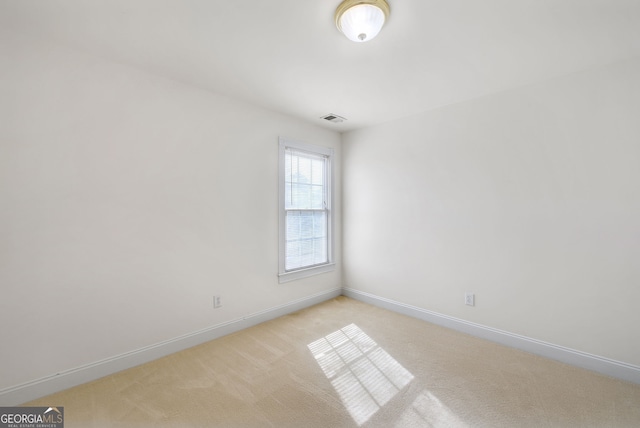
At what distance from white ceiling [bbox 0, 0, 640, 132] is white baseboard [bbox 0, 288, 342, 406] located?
243cm

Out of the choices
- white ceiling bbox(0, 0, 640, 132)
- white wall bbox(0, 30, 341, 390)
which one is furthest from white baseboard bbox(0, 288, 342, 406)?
white ceiling bbox(0, 0, 640, 132)

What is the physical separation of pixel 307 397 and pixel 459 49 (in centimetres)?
278

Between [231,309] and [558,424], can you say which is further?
[231,309]

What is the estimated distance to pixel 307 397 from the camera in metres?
1.89

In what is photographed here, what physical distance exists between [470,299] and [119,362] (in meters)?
3.36

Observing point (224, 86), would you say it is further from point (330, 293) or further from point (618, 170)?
point (618, 170)

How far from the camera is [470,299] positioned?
2891 mm

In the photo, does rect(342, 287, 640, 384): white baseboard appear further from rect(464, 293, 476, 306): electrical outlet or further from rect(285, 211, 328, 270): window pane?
rect(285, 211, 328, 270): window pane

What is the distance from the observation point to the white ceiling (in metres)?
1.61

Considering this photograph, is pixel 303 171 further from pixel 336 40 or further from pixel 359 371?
pixel 359 371

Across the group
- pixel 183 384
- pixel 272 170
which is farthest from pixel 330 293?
pixel 183 384

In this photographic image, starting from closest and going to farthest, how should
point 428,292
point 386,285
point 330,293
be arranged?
point 428,292 < point 386,285 < point 330,293

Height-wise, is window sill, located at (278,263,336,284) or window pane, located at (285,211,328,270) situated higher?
window pane, located at (285,211,328,270)

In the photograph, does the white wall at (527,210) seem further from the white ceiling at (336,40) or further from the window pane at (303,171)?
the window pane at (303,171)
